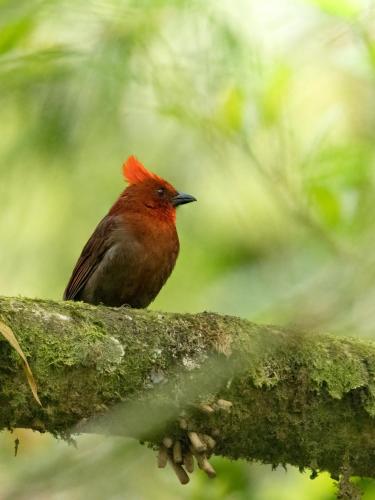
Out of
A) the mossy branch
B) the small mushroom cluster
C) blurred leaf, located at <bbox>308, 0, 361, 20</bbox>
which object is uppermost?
blurred leaf, located at <bbox>308, 0, 361, 20</bbox>

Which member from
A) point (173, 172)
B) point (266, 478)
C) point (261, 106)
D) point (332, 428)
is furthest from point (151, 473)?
point (173, 172)

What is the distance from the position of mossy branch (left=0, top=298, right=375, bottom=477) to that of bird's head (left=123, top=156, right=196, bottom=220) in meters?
1.83

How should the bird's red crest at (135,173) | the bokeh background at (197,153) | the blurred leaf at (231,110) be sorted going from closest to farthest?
the bokeh background at (197,153) < the blurred leaf at (231,110) < the bird's red crest at (135,173)

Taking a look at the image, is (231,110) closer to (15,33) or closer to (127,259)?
(15,33)

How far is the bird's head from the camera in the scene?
4.48 metres

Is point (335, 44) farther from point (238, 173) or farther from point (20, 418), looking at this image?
point (20, 418)

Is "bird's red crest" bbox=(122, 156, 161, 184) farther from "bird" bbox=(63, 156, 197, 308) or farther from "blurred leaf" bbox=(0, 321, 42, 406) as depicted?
"blurred leaf" bbox=(0, 321, 42, 406)

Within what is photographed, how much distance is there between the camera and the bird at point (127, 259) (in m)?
4.08

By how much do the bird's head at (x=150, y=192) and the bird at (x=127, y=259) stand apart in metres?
0.06

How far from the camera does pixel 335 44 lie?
123cm

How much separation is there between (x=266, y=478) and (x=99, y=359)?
0.76m

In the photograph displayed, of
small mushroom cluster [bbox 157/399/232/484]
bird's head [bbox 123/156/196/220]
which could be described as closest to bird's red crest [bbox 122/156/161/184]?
bird's head [bbox 123/156/196/220]

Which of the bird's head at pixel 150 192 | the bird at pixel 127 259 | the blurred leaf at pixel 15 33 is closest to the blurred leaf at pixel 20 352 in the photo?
the blurred leaf at pixel 15 33

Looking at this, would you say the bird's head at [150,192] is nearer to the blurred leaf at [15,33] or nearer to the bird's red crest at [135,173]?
the bird's red crest at [135,173]
